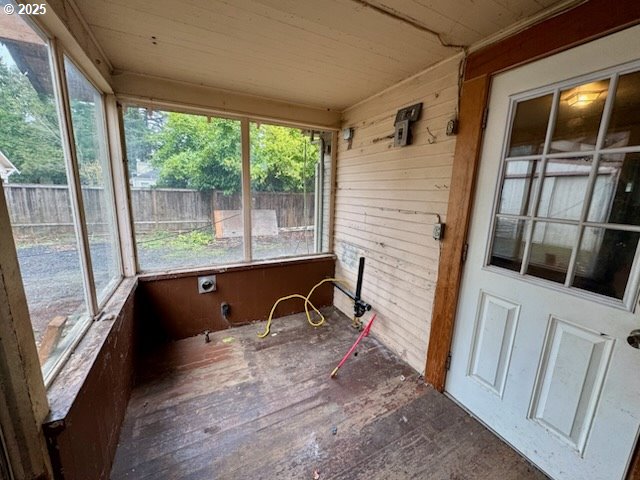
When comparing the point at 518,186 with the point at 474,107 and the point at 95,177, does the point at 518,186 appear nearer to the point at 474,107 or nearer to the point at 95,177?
the point at 474,107

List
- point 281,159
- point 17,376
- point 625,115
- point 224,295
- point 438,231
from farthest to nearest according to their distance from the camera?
point 281,159 → point 224,295 → point 438,231 → point 625,115 → point 17,376

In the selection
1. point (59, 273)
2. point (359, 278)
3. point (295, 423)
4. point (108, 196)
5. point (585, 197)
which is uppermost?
point (585, 197)

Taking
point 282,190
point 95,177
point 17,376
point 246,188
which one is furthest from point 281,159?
point 17,376

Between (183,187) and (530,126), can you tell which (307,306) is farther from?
(530,126)

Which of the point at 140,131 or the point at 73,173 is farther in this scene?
the point at 140,131

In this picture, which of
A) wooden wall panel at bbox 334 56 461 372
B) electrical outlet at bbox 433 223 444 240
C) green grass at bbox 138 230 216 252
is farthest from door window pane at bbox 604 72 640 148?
green grass at bbox 138 230 216 252

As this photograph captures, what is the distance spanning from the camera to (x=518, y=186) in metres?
1.47

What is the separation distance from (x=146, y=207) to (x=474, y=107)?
2643 mm

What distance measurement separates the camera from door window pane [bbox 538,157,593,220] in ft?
4.05

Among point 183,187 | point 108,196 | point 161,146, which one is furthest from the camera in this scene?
point 183,187

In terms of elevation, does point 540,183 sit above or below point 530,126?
below

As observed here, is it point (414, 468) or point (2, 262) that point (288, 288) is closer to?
point (414, 468)

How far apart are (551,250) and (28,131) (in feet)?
7.82

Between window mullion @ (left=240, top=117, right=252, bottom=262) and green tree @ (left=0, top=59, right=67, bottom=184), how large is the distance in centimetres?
150
